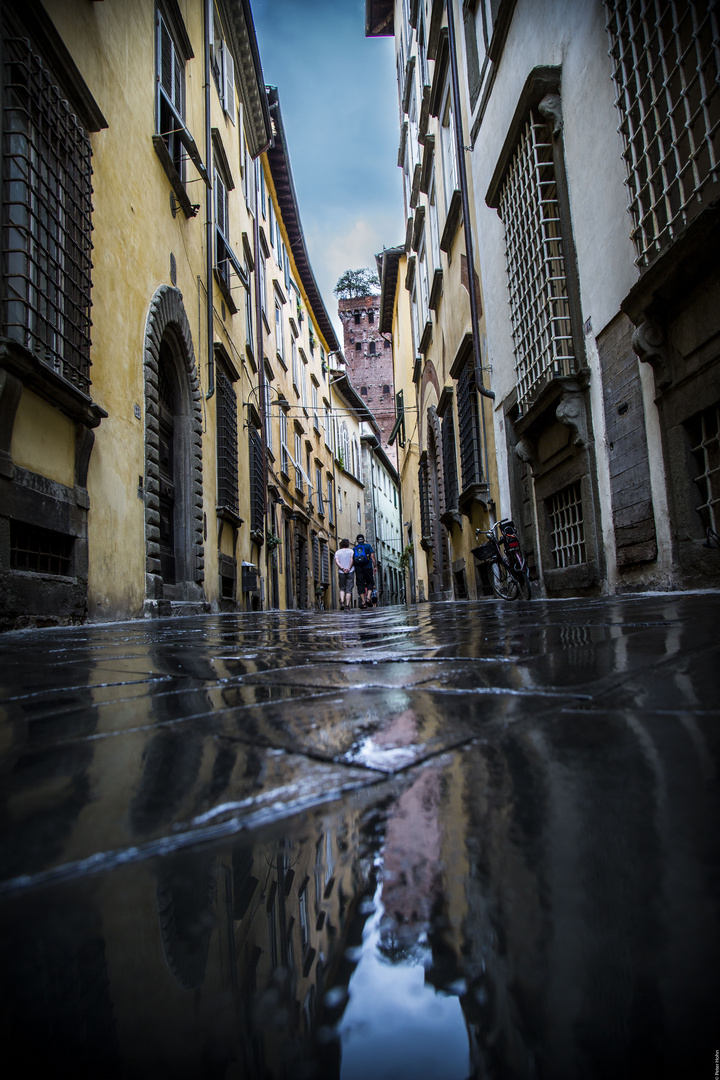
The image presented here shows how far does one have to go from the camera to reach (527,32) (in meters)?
6.54

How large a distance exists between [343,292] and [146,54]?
36384 millimetres

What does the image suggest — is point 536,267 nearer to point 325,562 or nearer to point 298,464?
point 298,464

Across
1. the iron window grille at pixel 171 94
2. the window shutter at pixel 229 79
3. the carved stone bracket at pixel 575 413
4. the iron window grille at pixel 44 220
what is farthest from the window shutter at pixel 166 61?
the carved stone bracket at pixel 575 413

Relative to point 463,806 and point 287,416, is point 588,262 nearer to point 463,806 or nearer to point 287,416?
point 463,806

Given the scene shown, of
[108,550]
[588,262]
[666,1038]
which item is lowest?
[666,1038]

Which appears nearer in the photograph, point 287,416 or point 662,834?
point 662,834

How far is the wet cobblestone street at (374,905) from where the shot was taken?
317 mm

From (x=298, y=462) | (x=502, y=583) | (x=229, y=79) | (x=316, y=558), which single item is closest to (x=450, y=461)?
(x=502, y=583)

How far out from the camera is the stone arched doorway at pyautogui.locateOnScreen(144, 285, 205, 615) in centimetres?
762

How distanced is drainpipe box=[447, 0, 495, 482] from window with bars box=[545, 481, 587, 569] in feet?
6.52

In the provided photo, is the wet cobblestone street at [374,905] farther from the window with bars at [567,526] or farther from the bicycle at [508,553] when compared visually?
the bicycle at [508,553]

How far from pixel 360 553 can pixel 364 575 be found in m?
0.76

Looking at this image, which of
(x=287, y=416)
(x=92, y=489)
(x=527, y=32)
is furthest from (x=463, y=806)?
(x=287, y=416)

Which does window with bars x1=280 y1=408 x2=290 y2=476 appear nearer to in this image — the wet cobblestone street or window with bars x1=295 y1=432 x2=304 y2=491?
window with bars x1=295 y1=432 x2=304 y2=491
